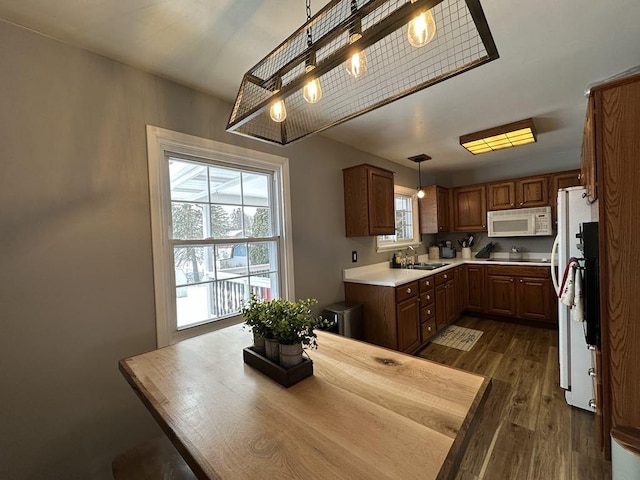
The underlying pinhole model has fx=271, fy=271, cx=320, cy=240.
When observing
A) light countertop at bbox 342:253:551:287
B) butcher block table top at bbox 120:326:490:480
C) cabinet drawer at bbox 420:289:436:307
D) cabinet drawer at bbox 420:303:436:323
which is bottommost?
cabinet drawer at bbox 420:303:436:323

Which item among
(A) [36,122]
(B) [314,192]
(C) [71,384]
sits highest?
(A) [36,122]

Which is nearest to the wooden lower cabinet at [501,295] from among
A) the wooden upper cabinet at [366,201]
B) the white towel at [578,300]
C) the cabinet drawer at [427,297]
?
the cabinet drawer at [427,297]

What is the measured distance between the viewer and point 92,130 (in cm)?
150

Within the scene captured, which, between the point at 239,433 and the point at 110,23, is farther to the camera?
the point at 110,23

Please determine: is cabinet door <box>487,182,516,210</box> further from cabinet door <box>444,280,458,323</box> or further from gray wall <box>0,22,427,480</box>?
gray wall <box>0,22,427,480</box>

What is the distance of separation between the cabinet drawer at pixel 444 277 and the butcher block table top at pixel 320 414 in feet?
8.40

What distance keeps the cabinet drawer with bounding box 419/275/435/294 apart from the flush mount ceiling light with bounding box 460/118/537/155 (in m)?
1.62

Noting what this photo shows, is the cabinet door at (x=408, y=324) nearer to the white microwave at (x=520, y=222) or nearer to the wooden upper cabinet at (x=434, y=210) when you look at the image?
the wooden upper cabinet at (x=434, y=210)

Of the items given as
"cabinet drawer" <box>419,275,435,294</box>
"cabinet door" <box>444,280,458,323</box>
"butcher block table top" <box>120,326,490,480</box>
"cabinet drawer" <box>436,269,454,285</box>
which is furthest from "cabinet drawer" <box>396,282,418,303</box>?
"butcher block table top" <box>120,326,490,480</box>

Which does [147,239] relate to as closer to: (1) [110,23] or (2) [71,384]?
(2) [71,384]

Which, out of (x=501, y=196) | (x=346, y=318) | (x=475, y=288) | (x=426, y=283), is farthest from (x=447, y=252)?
(x=346, y=318)

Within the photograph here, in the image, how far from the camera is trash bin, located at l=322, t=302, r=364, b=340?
263 centimetres

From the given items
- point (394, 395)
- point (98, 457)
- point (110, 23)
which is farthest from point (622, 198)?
point (98, 457)

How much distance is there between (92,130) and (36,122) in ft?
0.71
